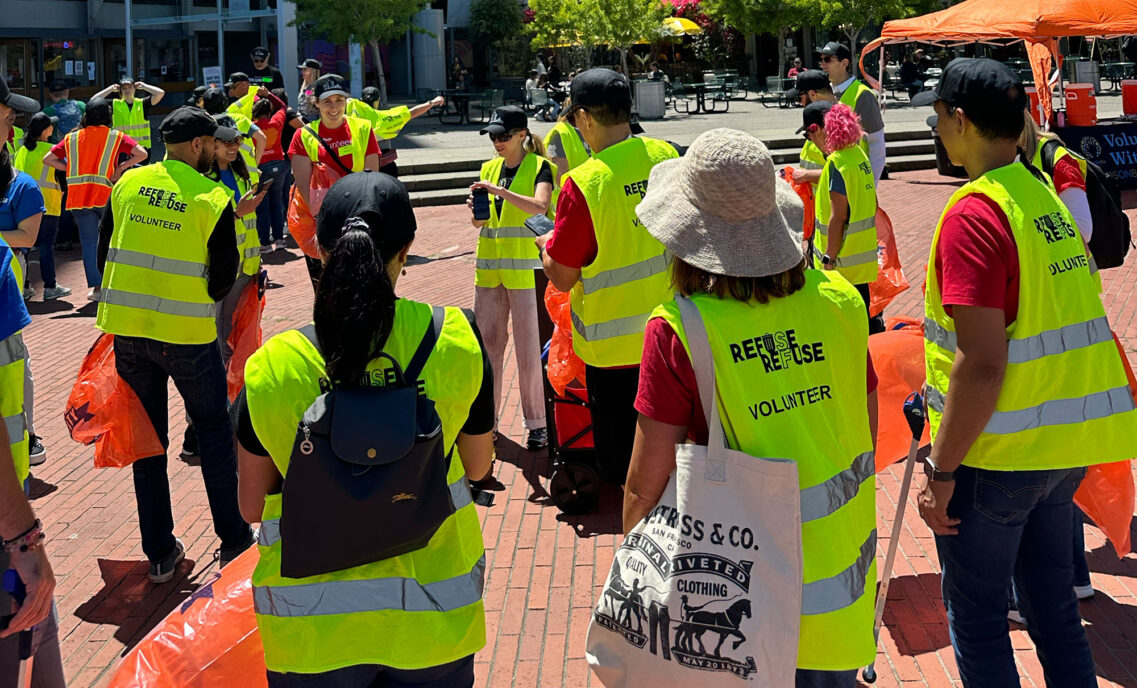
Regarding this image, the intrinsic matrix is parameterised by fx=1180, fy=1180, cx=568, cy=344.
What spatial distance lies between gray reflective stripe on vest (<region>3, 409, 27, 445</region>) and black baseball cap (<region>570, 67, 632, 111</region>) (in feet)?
8.16

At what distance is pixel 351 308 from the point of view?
8.05ft

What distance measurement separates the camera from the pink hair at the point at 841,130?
21.5 ft

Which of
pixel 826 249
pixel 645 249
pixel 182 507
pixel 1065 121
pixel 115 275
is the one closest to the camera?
pixel 645 249

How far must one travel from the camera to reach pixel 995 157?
324 centimetres

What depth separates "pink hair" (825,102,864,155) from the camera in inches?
258

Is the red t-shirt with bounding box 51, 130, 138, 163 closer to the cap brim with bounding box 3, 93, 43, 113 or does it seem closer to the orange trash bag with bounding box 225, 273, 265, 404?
the orange trash bag with bounding box 225, 273, 265, 404

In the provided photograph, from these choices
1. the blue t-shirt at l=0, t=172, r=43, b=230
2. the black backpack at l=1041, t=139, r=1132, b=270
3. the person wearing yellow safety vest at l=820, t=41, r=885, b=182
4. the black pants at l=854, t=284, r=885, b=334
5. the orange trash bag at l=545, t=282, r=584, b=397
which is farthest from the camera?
the person wearing yellow safety vest at l=820, t=41, r=885, b=182

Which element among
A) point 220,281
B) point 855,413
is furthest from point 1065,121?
point 855,413

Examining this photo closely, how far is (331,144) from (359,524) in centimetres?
723

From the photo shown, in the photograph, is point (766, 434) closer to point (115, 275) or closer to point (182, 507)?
point (115, 275)

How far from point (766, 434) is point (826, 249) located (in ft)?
14.3

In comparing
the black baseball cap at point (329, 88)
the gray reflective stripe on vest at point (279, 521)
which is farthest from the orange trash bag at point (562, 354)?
the black baseball cap at point (329, 88)

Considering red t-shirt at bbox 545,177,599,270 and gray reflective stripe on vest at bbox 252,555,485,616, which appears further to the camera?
red t-shirt at bbox 545,177,599,270

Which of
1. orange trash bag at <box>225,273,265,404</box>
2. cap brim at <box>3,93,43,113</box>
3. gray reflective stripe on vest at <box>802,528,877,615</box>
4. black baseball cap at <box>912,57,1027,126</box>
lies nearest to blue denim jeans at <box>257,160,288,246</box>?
orange trash bag at <box>225,273,265,404</box>
